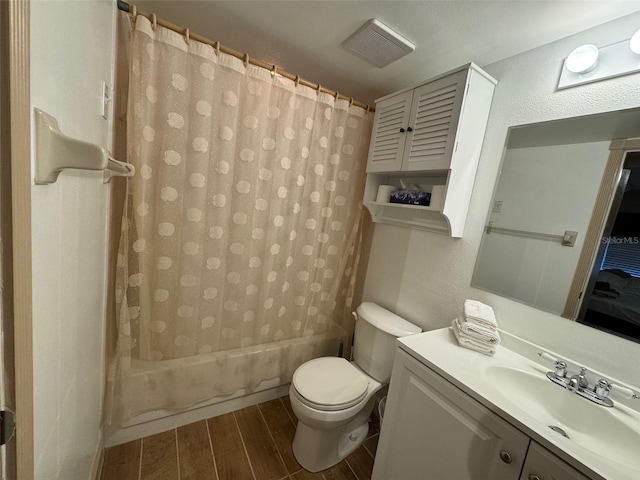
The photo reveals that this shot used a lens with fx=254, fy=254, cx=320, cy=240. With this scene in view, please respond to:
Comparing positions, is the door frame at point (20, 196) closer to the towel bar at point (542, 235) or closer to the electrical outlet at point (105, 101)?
the electrical outlet at point (105, 101)

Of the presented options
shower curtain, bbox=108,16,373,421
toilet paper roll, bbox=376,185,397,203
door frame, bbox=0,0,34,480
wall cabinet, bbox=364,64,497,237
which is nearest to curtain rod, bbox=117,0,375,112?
shower curtain, bbox=108,16,373,421

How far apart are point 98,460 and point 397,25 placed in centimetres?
247

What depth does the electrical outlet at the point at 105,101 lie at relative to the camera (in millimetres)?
948

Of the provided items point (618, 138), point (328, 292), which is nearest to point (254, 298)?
point (328, 292)

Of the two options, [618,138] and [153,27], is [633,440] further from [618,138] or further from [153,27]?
[153,27]

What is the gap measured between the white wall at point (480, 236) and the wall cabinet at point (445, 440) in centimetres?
52

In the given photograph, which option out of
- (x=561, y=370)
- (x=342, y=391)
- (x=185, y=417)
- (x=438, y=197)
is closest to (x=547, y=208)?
(x=438, y=197)

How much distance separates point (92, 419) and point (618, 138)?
243 cm

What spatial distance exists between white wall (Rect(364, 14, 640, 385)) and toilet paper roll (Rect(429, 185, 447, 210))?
0.20 metres

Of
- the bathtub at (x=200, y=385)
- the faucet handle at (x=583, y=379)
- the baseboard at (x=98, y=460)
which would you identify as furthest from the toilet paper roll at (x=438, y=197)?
the baseboard at (x=98, y=460)

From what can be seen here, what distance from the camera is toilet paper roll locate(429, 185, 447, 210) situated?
4.32 feet

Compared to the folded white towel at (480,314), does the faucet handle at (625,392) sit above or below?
below

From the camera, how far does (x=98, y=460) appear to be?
4.02ft

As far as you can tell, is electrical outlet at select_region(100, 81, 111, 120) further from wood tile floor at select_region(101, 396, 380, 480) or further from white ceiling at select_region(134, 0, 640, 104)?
wood tile floor at select_region(101, 396, 380, 480)
